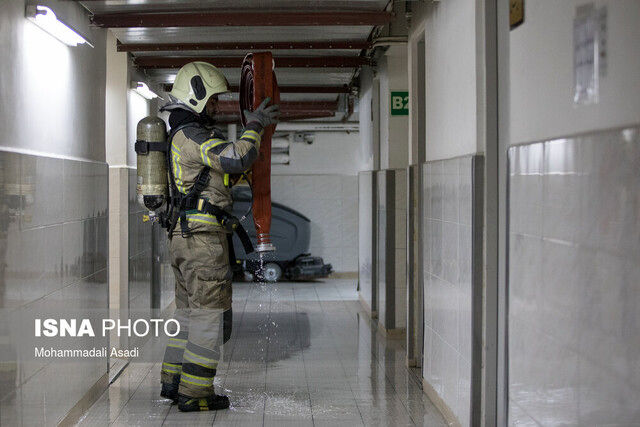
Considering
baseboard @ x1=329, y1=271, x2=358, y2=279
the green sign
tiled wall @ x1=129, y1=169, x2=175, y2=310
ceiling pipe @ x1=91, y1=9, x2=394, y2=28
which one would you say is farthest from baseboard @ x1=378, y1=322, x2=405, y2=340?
baseboard @ x1=329, y1=271, x2=358, y2=279

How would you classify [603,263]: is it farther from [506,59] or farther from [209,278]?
[209,278]

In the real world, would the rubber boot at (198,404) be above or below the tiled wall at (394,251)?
below

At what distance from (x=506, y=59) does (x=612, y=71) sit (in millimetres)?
1504

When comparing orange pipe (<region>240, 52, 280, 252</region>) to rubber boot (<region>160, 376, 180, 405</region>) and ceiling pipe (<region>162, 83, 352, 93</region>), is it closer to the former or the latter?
rubber boot (<region>160, 376, 180, 405</region>)

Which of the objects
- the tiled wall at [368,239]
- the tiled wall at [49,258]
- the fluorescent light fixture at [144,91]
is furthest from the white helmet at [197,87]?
the tiled wall at [368,239]

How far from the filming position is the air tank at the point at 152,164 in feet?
18.4

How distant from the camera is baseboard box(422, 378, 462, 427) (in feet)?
16.2

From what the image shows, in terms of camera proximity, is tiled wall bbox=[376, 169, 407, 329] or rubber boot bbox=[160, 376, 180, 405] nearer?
rubber boot bbox=[160, 376, 180, 405]

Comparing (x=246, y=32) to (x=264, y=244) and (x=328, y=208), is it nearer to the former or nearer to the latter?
(x=264, y=244)

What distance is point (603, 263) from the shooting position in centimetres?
Result: 262

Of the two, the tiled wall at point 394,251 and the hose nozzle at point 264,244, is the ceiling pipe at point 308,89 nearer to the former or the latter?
the tiled wall at point 394,251

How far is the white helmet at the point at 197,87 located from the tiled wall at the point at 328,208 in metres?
9.43

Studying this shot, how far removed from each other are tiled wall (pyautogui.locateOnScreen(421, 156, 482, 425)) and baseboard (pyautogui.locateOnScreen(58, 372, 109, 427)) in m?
2.24

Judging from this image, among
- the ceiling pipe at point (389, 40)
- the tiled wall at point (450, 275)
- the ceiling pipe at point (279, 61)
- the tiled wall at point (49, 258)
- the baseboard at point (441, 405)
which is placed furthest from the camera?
the ceiling pipe at point (279, 61)
